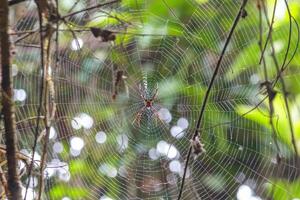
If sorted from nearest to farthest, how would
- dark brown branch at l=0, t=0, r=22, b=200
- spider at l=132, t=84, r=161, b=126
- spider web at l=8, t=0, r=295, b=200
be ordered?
dark brown branch at l=0, t=0, r=22, b=200 < spider web at l=8, t=0, r=295, b=200 < spider at l=132, t=84, r=161, b=126

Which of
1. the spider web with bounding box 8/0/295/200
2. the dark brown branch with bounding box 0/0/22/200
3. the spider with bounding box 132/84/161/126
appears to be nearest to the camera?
the dark brown branch with bounding box 0/0/22/200

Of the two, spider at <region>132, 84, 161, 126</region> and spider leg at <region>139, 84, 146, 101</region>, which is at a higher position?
spider leg at <region>139, 84, 146, 101</region>

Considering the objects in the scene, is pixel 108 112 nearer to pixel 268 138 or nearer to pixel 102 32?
pixel 268 138

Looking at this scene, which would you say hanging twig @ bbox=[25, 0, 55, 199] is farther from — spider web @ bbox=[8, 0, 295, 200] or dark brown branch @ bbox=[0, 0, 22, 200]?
spider web @ bbox=[8, 0, 295, 200]

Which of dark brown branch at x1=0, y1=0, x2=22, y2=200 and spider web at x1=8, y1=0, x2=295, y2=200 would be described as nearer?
dark brown branch at x1=0, y1=0, x2=22, y2=200

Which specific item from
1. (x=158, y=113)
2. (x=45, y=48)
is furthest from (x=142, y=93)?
(x=45, y=48)

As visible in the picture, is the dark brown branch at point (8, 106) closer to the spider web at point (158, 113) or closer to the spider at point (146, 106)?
the spider web at point (158, 113)

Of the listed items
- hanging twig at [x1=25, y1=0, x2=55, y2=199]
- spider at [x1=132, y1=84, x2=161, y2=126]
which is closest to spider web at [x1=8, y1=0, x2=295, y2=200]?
spider at [x1=132, y1=84, x2=161, y2=126]

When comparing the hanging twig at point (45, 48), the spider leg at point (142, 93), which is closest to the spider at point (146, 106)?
the spider leg at point (142, 93)
